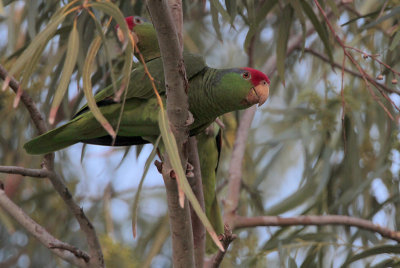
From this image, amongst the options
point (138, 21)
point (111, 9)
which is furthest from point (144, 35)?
point (111, 9)

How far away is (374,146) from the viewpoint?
2516 millimetres

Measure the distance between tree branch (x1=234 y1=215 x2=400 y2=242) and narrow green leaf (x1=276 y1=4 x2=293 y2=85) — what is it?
1.91 ft

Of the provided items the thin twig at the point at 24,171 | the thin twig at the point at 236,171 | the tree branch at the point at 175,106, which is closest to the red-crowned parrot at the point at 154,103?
the thin twig at the point at 24,171

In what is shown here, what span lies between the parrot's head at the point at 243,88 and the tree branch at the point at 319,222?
0.65 m

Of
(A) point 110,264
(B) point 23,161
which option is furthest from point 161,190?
(A) point 110,264

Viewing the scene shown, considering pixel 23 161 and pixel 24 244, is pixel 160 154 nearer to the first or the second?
pixel 23 161

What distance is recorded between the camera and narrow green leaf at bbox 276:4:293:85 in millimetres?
1723

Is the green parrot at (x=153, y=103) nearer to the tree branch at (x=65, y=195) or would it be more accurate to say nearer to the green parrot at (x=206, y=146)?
the tree branch at (x=65, y=195)

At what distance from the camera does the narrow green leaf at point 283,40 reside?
67.8 inches

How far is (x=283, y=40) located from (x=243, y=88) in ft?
1.20

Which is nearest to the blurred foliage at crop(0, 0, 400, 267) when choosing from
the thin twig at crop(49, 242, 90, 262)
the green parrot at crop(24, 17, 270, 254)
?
the green parrot at crop(24, 17, 270, 254)

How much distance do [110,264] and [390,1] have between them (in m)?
1.49

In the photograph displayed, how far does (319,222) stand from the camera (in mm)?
1965

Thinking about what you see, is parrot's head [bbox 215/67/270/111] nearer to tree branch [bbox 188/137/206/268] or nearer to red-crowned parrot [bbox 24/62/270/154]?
red-crowned parrot [bbox 24/62/270/154]
